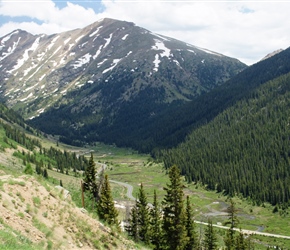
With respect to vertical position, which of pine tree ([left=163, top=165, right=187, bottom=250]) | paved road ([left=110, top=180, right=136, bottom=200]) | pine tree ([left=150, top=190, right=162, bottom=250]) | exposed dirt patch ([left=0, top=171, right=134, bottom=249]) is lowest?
paved road ([left=110, top=180, right=136, bottom=200])

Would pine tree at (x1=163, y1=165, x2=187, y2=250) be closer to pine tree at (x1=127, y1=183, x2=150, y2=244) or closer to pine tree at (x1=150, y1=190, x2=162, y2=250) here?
pine tree at (x1=150, y1=190, x2=162, y2=250)

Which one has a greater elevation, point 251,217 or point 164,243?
point 164,243

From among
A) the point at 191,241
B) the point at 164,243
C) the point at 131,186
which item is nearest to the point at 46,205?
the point at 164,243

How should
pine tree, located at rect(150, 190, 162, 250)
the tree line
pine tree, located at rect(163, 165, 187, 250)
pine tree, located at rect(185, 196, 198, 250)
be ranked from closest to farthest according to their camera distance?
pine tree, located at rect(163, 165, 187, 250) < the tree line < pine tree, located at rect(185, 196, 198, 250) < pine tree, located at rect(150, 190, 162, 250)

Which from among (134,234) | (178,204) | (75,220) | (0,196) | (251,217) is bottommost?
(251,217)

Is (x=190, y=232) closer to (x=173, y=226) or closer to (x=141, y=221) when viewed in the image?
(x=173, y=226)

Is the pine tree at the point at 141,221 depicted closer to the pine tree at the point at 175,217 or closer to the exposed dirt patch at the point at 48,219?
the pine tree at the point at 175,217

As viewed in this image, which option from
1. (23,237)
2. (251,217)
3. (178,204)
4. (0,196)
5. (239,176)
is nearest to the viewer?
(23,237)

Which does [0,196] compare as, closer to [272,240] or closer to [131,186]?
[272,240]

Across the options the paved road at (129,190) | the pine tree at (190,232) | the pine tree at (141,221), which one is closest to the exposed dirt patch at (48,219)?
the pine tree at (190,232)

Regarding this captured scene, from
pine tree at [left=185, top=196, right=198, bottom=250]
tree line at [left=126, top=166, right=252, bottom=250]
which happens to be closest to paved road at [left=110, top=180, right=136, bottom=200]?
tree line at [left=126, top=166, right=252, bottom=250]

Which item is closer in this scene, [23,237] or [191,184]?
[23,237]

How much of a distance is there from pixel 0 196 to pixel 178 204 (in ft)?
130

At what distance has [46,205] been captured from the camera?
29.9m
